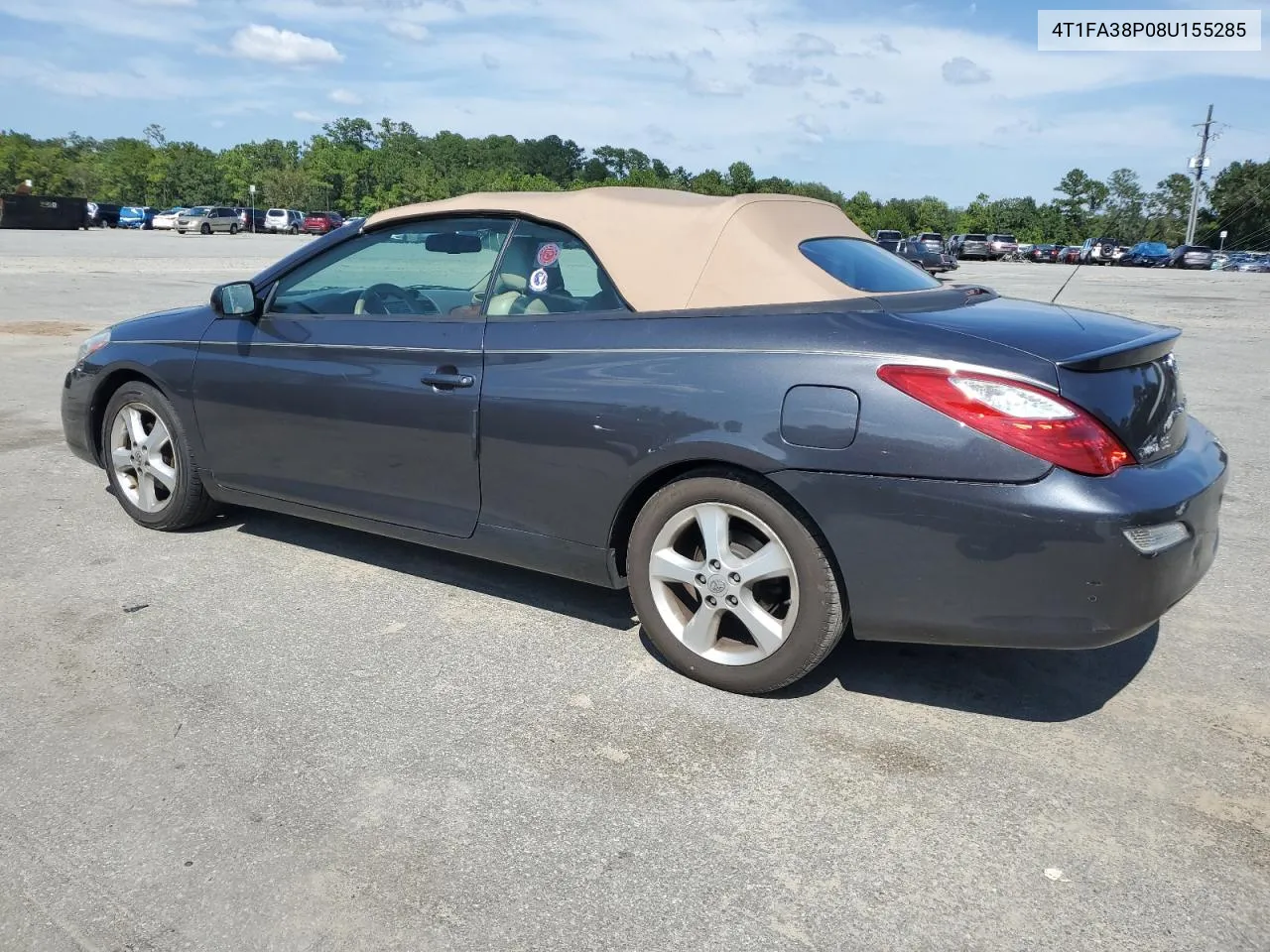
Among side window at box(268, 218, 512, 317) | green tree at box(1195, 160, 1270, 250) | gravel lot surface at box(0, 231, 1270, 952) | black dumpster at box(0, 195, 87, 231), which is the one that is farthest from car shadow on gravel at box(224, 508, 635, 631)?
green tree at box(1195, 160, 1270, 250)

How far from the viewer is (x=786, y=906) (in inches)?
91.4

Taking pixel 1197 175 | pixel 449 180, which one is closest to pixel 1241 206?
pixel 1197 175

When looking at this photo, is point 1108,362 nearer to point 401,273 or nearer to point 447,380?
point 447,380

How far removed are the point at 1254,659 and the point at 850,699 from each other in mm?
1540

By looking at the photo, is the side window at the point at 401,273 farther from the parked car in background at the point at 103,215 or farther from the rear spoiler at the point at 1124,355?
the parked car in background at the point at 103,215

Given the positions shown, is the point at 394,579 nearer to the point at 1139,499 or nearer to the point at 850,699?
the point at 850,699

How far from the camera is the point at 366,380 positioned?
13.1 ft

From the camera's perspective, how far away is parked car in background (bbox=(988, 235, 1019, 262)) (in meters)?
61.4

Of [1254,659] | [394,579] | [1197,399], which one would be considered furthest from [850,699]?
[1197,399]

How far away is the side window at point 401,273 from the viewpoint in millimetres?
3986

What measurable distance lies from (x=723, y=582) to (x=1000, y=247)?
63741 millimetres

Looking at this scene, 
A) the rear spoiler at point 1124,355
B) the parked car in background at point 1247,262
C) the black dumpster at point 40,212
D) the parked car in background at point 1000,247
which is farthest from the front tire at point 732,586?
the parked car in background at point 1247,262

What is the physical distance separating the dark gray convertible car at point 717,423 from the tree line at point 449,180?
6402 cm

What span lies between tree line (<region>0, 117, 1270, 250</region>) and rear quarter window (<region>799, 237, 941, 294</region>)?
6406 centimetres
